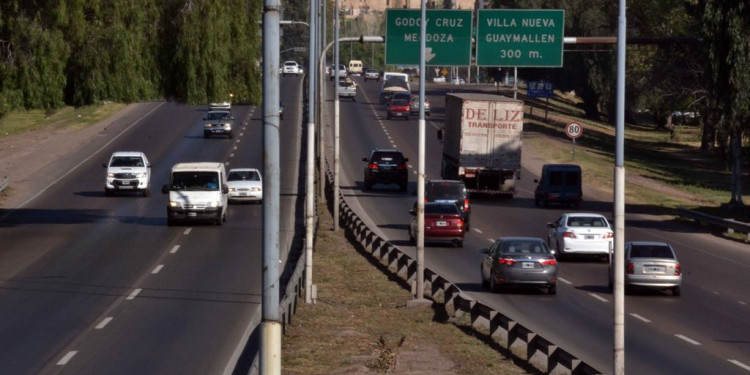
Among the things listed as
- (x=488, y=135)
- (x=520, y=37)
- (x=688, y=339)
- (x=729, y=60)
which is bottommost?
(x=688, y=339)

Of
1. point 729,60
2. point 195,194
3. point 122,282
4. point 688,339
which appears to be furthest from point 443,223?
point 688,339

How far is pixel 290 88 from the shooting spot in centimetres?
11981

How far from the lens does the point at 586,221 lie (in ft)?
122

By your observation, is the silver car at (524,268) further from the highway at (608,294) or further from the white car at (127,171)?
the white car at (127,171)

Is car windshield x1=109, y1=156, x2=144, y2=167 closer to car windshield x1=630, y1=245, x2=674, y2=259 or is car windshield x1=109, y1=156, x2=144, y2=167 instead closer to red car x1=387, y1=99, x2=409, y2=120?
car windshield x1=630, y1=245, x2=674, y2=259

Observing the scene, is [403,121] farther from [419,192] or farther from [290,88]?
[419,192]

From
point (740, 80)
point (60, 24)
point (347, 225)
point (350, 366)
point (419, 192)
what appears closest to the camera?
point (350, 366)

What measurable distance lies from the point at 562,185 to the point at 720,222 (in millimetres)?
8994

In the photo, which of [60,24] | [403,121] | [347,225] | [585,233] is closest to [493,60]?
[585,233]

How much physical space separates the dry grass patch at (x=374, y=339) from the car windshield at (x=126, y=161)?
2534 cm

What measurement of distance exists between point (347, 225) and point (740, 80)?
17696 millimetres

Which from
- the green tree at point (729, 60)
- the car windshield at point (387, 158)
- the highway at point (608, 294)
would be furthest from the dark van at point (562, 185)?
the car windshield at point (387, 158)

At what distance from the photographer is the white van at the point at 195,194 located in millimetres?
44562

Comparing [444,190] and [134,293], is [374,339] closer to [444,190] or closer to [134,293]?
[134,293]
